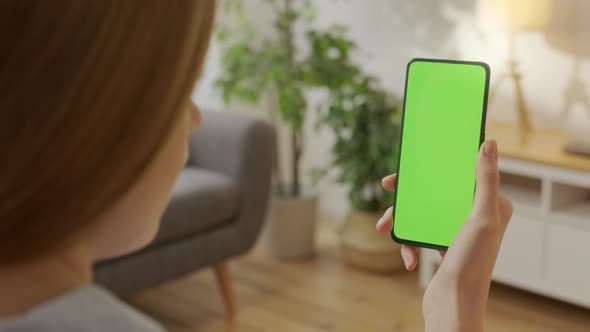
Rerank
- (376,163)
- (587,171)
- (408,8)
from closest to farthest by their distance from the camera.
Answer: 1. (587,171)
2. (376,163)
3. (408,8)

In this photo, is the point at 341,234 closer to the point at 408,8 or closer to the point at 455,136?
the point at 408,8

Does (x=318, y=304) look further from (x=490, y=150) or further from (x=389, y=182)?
(x=490, y=150)

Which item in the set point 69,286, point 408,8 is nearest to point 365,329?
point 408,8

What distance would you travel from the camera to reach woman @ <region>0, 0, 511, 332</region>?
388 millimetres

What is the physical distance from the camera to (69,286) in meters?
0.45

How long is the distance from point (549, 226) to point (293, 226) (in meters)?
0.99

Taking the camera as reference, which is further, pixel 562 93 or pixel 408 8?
pixel 408 8

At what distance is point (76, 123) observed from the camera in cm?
39

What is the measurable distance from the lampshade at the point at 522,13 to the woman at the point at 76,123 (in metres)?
2.20

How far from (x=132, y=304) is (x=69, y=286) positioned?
7.23 feet

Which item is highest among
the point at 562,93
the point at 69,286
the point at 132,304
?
the point at 69,286

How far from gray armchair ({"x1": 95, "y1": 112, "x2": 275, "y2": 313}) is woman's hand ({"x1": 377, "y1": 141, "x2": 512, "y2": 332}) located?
1.53 m

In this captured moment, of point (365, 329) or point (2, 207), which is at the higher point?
point (2, 207)

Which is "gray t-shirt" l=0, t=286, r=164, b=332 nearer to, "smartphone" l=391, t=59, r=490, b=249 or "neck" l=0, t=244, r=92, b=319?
"neck" l=0, t=244, r=92, b=319
